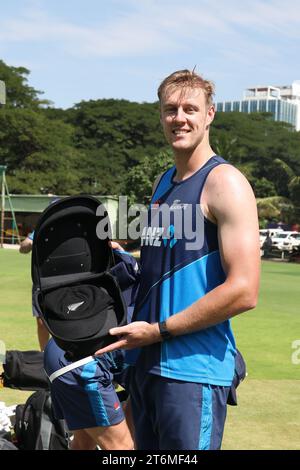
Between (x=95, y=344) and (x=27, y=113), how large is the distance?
166 feet

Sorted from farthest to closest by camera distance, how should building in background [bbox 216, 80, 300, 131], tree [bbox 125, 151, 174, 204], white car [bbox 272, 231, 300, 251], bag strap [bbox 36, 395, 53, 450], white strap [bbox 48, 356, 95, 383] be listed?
1. building in background [bbox 216, 80, 300, 131]
2. tree [bbox 125, 151, 174, 204]
3. white car [bbox 272, 231, 300, 251]
4. bag strap [bbox 36, 395, 53, 450]
5. white strap [bbox 48, 356, 95, 383]

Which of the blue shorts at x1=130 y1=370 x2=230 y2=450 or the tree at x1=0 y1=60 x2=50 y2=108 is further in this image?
the tree at x1=0 y1=60 x2=50 y2=108

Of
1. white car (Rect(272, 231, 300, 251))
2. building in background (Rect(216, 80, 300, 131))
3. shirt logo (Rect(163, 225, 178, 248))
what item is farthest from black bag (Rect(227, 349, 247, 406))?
building in background (Rect(216, 80, 300, 131))

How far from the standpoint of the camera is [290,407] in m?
5.96

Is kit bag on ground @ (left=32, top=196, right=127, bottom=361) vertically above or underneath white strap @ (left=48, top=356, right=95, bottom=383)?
above

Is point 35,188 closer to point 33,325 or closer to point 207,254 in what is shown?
point 33,325

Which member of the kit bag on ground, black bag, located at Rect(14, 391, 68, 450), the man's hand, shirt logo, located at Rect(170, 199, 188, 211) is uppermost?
shirt logo, located at Rect(170, 199, 188, 211)

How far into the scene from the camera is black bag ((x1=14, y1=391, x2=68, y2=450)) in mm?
4059

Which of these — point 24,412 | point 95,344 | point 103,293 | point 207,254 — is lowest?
point 24,412

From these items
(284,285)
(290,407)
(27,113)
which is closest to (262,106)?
(27,113)

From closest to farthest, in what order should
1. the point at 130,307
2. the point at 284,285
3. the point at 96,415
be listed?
1. the point at 130,307
2. the point at 96,415
3. the point at 284,285

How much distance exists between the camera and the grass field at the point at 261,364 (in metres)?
5.18

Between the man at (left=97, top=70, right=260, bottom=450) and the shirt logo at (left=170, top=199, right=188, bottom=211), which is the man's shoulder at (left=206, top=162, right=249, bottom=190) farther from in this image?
the shirt logo at (left=170, top=199, right=188, bottom=211)

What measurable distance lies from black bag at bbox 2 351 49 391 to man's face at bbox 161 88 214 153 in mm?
2732
